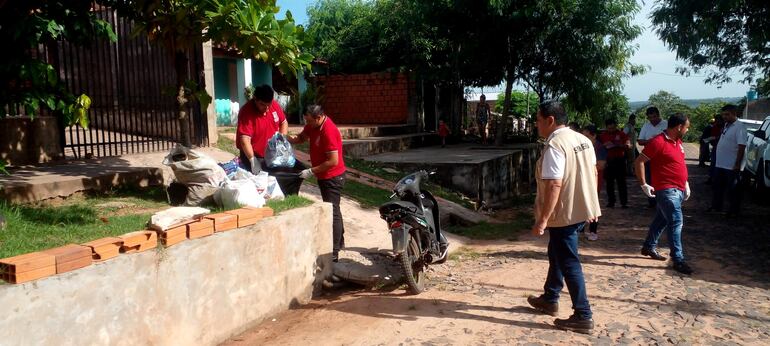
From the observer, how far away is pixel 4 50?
5176 mm

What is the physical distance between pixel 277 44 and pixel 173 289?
2.17 meters

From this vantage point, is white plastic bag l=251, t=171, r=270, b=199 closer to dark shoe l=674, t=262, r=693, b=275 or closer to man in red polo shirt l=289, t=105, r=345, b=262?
man in red polo shirt l=289, t=105, r=345, b=262

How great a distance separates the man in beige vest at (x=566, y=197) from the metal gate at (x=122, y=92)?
509 cm

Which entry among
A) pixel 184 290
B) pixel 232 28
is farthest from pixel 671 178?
pixel 184 290

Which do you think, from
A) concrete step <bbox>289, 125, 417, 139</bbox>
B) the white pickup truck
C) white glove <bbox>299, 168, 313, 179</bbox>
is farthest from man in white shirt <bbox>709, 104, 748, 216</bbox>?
concrete step <bbox>289, 125, 417, 139</bbox>

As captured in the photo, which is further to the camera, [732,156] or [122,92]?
[732,156]

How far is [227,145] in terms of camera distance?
995 cm

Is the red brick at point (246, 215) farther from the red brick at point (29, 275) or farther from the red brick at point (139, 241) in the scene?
the red brick at point (29, 275)

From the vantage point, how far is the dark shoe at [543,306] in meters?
4.65

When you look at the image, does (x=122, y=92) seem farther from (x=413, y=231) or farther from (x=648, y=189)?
(x=648, y=189)

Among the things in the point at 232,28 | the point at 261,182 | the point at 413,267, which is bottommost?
the point at 413,267

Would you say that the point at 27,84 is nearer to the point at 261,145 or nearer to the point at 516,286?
the point at 261,145

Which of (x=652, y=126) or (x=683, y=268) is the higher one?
(x=652, y=126)

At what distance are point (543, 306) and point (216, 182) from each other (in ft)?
10.2
